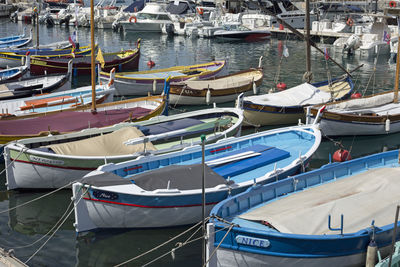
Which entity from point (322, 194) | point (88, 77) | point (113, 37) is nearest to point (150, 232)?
point (322, 194)

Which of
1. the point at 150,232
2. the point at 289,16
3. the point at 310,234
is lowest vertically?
the point at 150,232

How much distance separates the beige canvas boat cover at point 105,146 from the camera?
20297 millimetres

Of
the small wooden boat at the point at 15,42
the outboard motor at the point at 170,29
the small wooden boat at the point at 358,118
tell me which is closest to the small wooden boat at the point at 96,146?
the small wooden boat at the point at 358,118

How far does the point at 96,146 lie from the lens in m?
20.7

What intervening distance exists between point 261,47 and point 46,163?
1873 inches

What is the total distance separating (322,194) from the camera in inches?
634

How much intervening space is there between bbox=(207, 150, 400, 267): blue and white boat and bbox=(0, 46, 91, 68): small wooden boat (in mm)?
31555

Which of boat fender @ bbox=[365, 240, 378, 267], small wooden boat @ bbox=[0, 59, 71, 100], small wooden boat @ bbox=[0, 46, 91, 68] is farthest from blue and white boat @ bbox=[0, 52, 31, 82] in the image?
boat fender @ bbox=[365, 240, 378, 267]

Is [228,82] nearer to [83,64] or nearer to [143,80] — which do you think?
[143,80]

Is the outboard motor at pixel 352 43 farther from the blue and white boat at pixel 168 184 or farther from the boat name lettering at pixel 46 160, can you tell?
the boat name lettering at pixel 46 160

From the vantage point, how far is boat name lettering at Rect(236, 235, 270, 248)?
44.5 feet

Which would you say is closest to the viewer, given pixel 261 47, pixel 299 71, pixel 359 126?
pixel 359 126

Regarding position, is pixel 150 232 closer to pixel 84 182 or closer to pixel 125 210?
pixel 125 210

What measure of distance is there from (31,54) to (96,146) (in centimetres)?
2804
